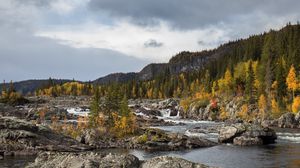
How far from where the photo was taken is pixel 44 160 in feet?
113

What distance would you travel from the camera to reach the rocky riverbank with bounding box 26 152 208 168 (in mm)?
31000

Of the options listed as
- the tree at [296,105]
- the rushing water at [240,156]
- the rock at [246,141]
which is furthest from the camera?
the tree at [296,105]

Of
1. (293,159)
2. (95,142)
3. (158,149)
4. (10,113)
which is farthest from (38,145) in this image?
(10,113)

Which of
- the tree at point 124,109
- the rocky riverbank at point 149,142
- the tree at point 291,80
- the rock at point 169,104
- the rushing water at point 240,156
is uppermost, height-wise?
the tree at point 291,80

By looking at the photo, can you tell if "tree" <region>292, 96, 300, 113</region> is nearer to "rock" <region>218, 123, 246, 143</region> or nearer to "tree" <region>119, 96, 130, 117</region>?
"rock" <region>218, 123, 246, 143</region>

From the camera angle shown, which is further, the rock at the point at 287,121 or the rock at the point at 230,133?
the rock at the point at 287,121

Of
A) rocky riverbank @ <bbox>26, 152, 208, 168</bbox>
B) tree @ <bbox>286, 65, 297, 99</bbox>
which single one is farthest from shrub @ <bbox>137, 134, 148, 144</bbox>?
tree @ <bbox>286, 65, 297, 99</bbox>

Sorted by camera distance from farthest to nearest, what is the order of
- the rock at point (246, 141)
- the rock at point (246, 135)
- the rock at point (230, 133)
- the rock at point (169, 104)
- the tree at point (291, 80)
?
the rock at point (169, 104)
the tree at point (291, 80)
the rock at point (230, 133)
the rock at point (246, 135)
the rock at point (246, 141)

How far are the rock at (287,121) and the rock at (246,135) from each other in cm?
3276

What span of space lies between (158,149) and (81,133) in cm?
1634

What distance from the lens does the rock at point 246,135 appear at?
259 ft

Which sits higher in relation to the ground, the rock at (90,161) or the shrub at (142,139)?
the rock at (90,161)

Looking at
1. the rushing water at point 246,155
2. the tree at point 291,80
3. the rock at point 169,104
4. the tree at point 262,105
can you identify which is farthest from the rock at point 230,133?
the rock at point 169,104

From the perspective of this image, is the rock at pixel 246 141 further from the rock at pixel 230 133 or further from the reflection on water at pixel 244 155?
the reflection on water at pixel 244 155
